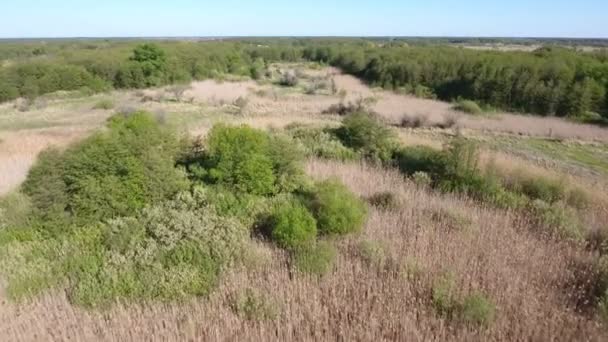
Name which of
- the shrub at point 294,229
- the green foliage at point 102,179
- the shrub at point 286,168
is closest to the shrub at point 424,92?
the shrub at point 286,168

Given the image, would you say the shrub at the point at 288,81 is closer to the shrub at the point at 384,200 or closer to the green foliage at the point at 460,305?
the shrub at the point at 384,200

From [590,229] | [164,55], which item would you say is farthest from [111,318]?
[164,55]

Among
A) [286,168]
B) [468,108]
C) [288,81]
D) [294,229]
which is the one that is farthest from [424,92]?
[294,229]

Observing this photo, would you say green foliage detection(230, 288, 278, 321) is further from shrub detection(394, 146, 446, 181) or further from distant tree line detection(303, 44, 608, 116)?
A: distant tree line detection(303, 44, 608, 116)

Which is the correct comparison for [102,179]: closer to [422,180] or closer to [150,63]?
[422,180]

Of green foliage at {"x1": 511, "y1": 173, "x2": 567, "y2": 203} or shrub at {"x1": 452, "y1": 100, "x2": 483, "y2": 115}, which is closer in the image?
green foliage at {"x1": 511, "y1": 173, "x2": 567, "y2": 203}

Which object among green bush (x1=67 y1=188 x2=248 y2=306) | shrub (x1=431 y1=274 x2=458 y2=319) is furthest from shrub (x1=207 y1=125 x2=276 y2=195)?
shrub (x1=431 y1=274 x2=458 y2=319)
